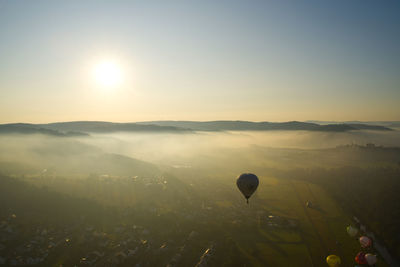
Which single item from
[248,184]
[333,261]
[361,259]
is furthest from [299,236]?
[248,184]

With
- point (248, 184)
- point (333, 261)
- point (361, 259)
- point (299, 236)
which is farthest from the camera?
point (299, 236)

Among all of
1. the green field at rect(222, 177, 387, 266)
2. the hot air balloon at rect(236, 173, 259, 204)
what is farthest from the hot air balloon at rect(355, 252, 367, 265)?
the hot air balloon at rect(236, 173, 259, 204)

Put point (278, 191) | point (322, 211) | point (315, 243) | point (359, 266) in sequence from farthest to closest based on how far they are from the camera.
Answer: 1. point (278, 191)
2. point (322, 211)
3. point (315, 243)
4. point (359, 266)

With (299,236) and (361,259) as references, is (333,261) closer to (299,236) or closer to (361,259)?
(361,259)

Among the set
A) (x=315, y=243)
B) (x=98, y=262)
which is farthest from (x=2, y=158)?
A: (x=315, y=243)

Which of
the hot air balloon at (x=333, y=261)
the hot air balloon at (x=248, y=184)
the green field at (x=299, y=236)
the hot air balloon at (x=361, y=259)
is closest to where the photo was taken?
the hot air balloon at (x=333, y=261)

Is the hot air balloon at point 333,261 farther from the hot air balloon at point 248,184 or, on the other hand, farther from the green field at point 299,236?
the hot air balloon at point 248,184

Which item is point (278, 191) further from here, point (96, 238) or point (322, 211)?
point (96, 238)

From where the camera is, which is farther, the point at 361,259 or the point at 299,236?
the point at 299,236

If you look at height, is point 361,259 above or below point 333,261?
below

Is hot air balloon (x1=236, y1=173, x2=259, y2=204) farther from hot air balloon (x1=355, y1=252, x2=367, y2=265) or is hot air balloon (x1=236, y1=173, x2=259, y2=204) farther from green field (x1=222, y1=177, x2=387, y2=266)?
hot air balloon (x1=355, y1=252, x2=367, y2=265)

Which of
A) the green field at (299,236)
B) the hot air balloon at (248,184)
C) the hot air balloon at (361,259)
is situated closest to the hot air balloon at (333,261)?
the green field at (299,236)
